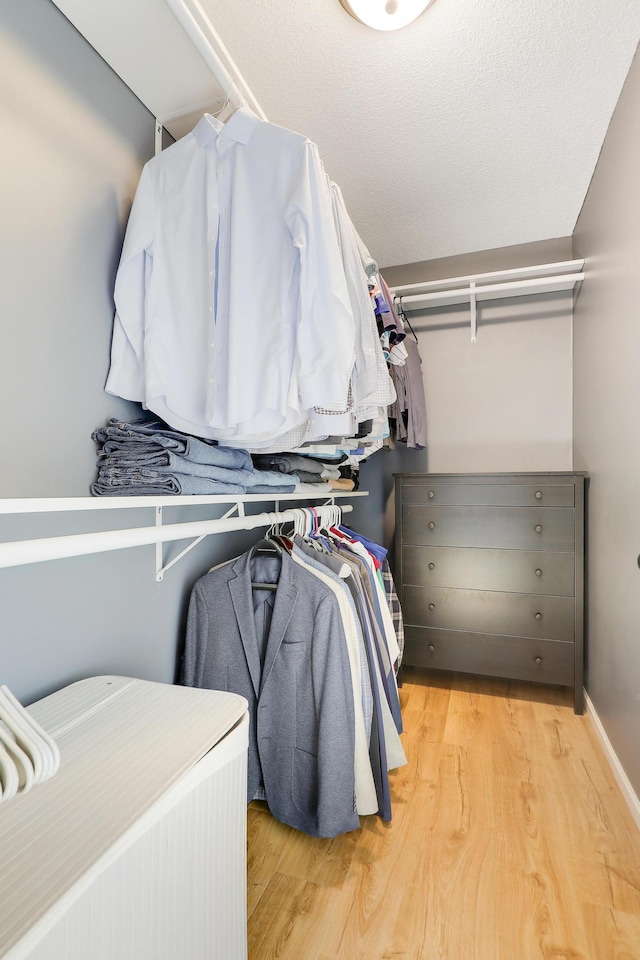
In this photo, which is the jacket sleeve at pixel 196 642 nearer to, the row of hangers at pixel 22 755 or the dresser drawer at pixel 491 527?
the row of hangers at pixel 22 755

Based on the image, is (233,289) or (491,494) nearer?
(233,289)

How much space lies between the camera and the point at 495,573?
242cm

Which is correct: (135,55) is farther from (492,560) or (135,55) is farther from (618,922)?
(618,922)

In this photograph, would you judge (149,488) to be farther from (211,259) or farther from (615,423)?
(615,423)

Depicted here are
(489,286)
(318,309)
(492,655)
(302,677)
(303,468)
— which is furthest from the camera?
(489,286)

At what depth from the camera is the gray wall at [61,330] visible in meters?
1.08

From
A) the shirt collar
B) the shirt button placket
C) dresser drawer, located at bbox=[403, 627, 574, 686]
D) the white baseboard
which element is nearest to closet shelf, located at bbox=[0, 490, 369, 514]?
the shirt button placket

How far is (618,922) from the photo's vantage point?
1193 mm

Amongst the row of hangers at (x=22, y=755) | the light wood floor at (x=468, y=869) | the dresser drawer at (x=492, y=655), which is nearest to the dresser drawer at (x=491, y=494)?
the dresser drawer at (x=492, y=655)

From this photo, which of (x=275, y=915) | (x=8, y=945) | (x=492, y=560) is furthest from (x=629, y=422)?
(x=8, y=945)

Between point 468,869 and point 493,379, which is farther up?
point 493,379

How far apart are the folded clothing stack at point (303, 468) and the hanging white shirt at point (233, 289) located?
20.2 inches

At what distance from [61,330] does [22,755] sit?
997 millimetres

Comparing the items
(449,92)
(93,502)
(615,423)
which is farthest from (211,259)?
(615,423)
